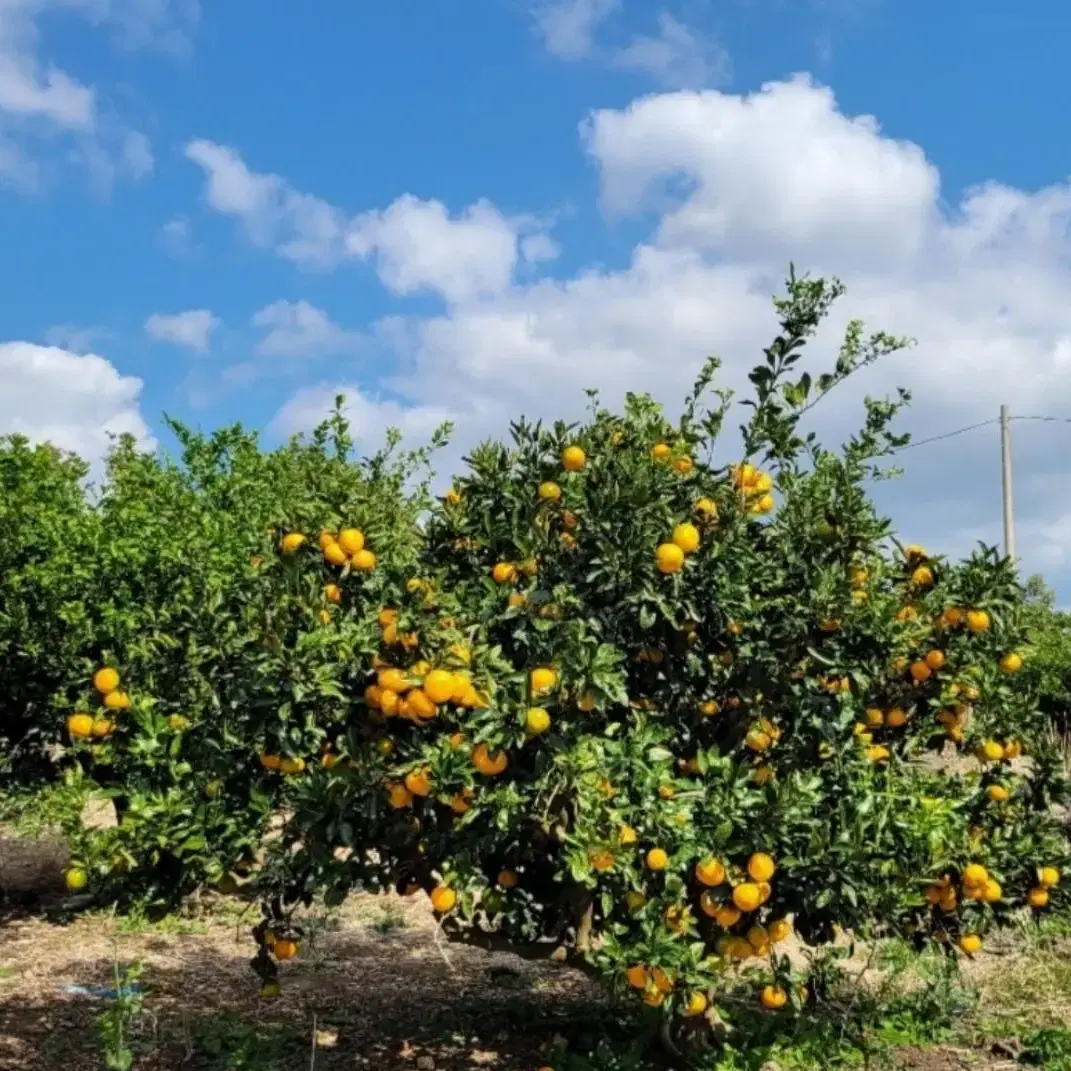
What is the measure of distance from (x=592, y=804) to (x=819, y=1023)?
2.75 m

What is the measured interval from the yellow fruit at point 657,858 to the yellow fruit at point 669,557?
891mm

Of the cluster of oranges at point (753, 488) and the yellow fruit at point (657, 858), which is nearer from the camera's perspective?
the yellow fruit at point (657, 858)

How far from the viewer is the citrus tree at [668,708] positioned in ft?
12.0

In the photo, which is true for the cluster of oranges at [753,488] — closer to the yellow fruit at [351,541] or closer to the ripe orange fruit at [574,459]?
the ripe orange fruit at [574,459]

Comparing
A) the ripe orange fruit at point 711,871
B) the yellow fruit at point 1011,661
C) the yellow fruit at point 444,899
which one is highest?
the yellow fruit at point 1011,661

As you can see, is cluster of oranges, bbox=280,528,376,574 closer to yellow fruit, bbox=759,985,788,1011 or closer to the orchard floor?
the orchard floor

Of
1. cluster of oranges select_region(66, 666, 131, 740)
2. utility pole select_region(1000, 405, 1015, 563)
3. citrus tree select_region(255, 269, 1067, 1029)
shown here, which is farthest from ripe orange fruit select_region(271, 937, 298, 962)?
utility pole select_region(1000, 405, 1015, 563)

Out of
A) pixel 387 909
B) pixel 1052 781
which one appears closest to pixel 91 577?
pixel 387 909

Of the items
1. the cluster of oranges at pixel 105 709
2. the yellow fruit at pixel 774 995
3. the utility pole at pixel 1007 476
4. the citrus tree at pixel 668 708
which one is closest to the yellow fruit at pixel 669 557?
the citrus tree at pixel 668 708

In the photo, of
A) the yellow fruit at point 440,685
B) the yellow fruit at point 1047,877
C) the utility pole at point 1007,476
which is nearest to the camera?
the yellow fruit at point 440,685

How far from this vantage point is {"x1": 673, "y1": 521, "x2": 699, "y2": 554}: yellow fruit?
3.86 meters

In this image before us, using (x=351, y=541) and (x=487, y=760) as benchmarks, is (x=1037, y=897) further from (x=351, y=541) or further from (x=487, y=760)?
(x=351, y=541)

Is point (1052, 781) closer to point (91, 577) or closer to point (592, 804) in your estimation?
point (592, 804)

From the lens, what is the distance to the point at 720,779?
4000 mm
